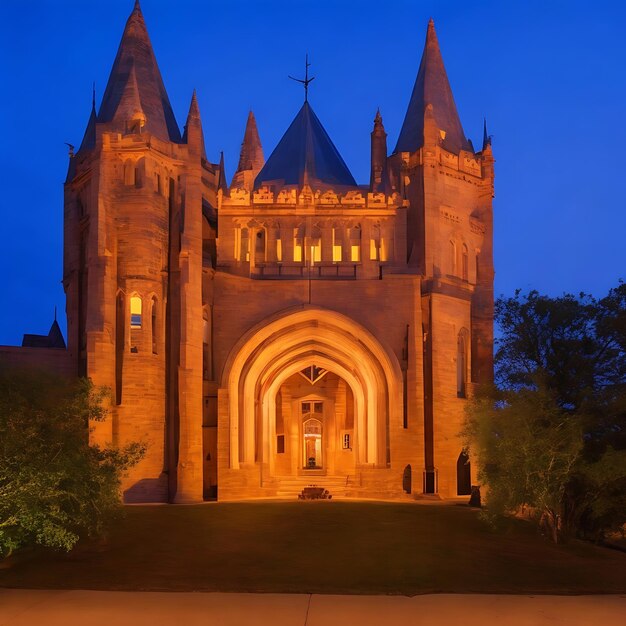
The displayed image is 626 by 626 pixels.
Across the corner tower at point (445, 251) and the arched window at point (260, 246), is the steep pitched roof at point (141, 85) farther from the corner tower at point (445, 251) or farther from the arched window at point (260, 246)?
the corner tower at point (445, 251)

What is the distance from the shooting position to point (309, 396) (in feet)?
176

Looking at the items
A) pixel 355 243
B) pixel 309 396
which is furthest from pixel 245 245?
pixel 309 396

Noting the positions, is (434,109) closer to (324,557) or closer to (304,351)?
(304,351)

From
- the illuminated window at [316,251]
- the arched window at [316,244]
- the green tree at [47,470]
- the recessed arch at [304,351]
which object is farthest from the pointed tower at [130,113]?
the green tree at [47,470]

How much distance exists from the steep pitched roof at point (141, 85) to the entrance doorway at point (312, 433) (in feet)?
61.8

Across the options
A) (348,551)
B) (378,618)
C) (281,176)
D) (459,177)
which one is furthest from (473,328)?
(378,618)

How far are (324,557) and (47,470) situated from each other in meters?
7.37

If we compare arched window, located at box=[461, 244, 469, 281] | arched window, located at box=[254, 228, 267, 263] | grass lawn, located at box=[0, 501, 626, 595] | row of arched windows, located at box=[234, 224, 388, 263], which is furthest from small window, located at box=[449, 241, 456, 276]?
grass lawn, located at box=[0, 501, 626, 595]

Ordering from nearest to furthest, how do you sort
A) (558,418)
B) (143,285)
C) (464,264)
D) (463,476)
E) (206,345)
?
(558,418)
(143,285)
(206,345)
(463,476)
(464,264)

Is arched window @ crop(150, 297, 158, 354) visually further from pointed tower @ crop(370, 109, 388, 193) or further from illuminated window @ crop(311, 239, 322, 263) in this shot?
pointed tower @ crop(370, 109, 388, 193)

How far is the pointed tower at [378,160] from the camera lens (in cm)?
4531

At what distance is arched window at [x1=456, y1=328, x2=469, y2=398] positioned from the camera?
4381 centimetres

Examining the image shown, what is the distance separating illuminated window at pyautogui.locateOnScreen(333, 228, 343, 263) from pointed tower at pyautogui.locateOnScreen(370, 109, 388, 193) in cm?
274

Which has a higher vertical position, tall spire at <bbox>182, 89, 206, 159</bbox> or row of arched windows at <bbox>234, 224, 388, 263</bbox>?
tall spire at <bbox>182, 89, 206, 159</bbox>
